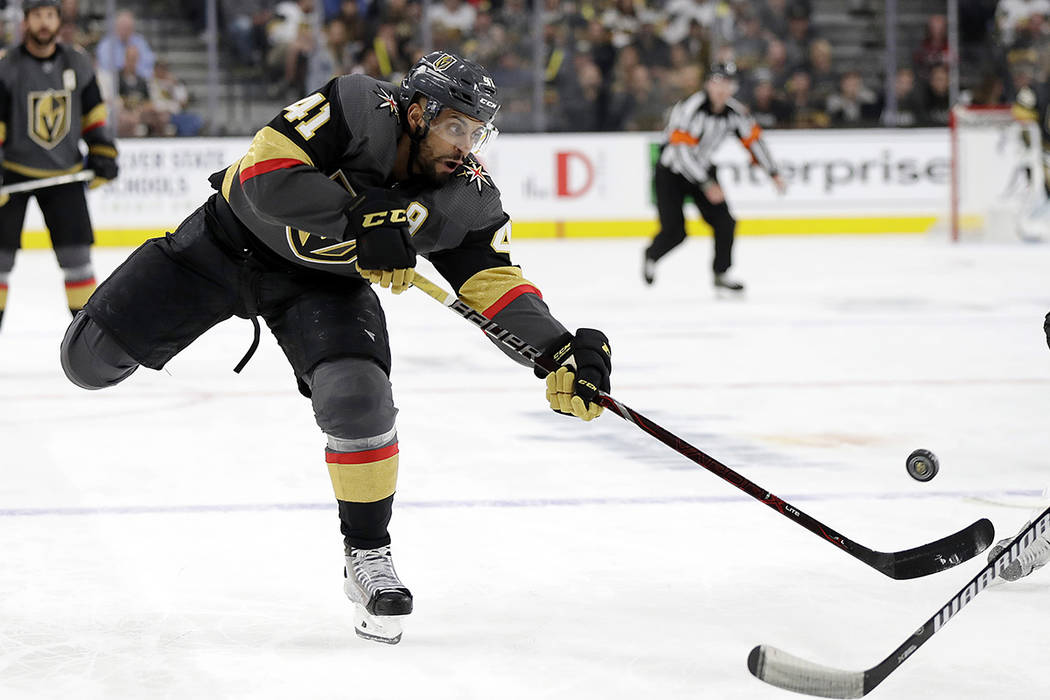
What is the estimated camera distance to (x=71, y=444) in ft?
11.8

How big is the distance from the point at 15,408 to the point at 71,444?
0.63 metres

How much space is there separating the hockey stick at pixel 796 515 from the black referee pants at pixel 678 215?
5.02m

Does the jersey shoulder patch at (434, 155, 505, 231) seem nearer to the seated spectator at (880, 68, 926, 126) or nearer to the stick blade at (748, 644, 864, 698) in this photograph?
the stick blade at (748, 644, 864, 698)

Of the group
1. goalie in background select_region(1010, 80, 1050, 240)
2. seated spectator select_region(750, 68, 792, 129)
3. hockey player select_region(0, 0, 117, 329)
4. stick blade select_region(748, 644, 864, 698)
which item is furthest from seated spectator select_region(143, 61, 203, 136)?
stick blade select_region(748, 644, 864, 698)

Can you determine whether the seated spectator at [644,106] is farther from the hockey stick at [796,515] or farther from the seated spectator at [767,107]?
the hockey stick at [796,515]

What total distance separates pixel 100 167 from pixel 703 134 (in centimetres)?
346

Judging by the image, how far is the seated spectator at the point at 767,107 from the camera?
10.6m

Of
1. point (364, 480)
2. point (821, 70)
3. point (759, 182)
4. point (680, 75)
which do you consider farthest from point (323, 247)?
point (821, 70)

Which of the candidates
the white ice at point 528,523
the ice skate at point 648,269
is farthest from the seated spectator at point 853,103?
the white ice at point 528,523

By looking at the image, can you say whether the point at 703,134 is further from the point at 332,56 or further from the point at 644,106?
the point at 332,56

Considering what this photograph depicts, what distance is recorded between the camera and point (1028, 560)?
2.24 metres

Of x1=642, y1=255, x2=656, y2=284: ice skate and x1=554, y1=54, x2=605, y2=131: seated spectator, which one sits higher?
x1=554, y1=54, x2=605, y2=131: seated spectator

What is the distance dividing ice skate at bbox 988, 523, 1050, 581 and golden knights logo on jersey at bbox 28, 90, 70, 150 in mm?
3702

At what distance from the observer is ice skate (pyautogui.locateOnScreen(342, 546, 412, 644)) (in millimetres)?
2074
